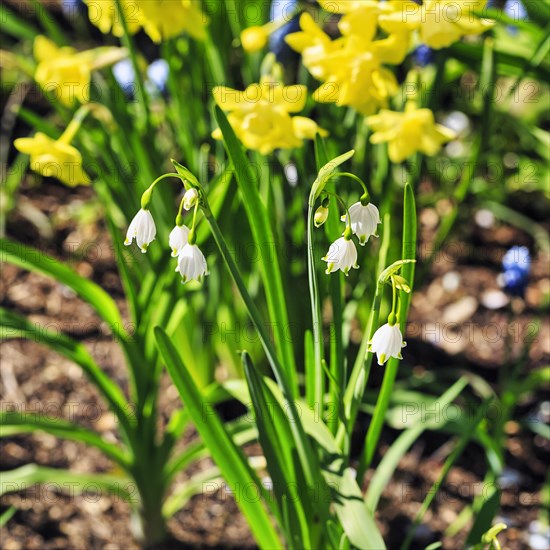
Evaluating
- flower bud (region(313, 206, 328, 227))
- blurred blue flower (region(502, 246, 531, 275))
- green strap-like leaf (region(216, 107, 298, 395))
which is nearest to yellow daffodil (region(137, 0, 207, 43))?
green strap-like leaf (region(216, 107, 298, 395))

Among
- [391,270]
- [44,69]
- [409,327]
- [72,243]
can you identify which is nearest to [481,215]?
[409,327]

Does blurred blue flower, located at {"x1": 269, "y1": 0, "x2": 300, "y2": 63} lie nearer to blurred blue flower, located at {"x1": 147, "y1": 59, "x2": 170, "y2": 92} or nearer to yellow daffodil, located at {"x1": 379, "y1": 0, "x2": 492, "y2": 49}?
blurred blue flower, located at {"x1": 147, "y1": 59, "x2": 170, "y2": 92}

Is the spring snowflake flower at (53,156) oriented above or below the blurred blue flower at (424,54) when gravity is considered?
above

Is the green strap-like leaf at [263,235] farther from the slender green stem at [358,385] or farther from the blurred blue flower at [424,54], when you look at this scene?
the blurred blue flower at [424,54]

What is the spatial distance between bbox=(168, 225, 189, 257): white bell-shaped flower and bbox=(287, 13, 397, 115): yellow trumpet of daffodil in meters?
0.61

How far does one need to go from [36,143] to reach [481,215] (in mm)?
1967

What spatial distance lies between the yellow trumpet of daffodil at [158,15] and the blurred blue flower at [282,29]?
0.46 m

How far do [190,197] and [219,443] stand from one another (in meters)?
0.59

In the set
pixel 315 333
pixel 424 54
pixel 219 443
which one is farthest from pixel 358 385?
pixel 424 54

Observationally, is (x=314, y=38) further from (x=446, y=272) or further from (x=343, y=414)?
(x=446, y=272)

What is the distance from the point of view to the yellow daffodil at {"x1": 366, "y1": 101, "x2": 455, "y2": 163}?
179cm

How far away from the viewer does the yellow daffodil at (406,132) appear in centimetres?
179

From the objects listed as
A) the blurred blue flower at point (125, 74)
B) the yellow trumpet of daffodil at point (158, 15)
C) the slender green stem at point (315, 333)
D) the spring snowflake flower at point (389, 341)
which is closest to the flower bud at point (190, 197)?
the slender green stem at point (315, 333)

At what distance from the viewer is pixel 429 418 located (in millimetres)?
1866
